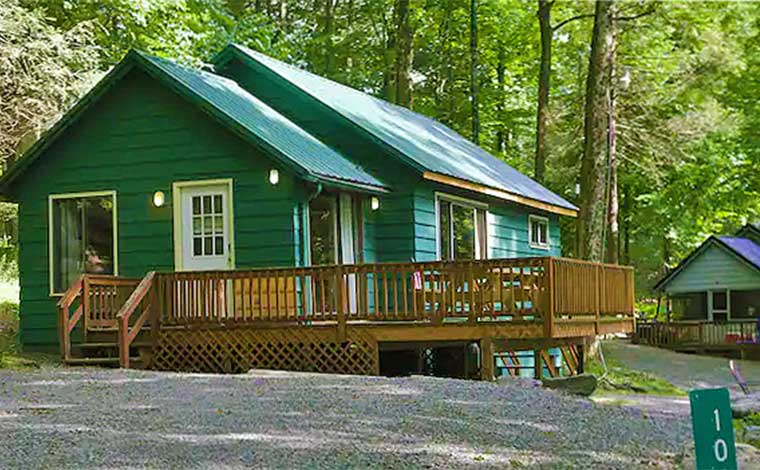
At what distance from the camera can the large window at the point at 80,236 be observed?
56.3ft

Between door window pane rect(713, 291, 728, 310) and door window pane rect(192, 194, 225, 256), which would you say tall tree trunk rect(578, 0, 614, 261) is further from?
door window pane rect(713, 291, 728, 310)

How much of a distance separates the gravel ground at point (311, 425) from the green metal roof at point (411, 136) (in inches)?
240

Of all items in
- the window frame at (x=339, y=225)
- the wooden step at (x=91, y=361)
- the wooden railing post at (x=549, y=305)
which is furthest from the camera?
the window frame at (x=339, y=225)

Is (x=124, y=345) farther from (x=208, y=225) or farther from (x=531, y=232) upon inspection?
(x=531, y=232)

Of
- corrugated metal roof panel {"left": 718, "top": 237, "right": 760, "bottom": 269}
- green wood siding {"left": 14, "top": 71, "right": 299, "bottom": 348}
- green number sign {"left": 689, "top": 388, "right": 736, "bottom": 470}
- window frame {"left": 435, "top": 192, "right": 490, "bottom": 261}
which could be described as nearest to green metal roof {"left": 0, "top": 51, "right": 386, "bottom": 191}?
green wood siding {"left": 14, "top": 71, "right": 299, "bottom": 348}

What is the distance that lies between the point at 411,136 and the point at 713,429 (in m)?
14.8

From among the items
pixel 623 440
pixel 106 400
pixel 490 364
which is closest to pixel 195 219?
pixel 490 364

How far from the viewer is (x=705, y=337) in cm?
3294

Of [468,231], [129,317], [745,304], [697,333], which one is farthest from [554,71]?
[129,317]

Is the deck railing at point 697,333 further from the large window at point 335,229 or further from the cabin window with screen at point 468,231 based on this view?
the large window at point 335,229

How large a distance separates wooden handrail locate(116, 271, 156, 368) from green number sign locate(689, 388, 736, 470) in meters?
10.3

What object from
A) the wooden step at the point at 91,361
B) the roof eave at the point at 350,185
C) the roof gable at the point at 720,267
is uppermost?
the roof eave at the point at 350,185

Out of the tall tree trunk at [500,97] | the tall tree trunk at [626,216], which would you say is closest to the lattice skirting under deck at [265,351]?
the tall tree trunk at [500,97]

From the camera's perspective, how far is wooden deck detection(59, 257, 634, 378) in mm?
14180
